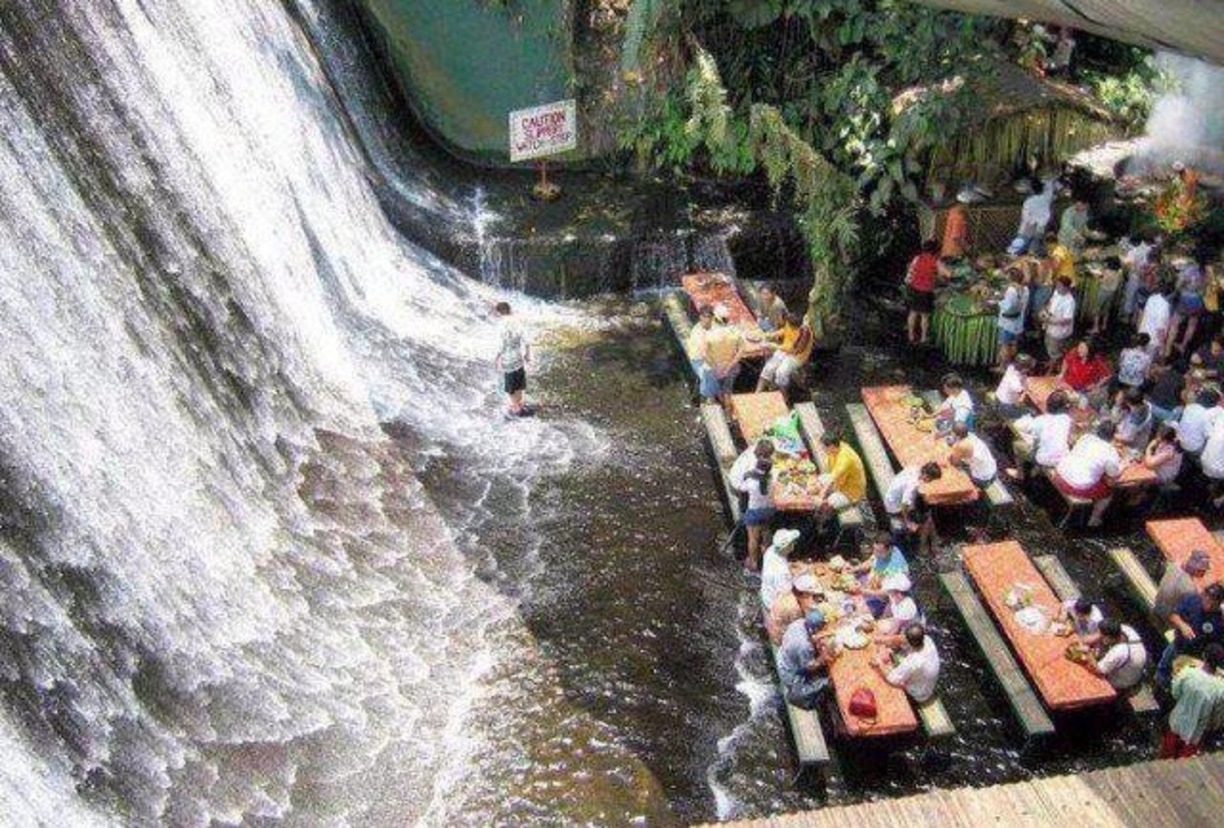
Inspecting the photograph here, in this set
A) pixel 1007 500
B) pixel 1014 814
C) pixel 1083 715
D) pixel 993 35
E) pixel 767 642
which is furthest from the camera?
pixel 993 35

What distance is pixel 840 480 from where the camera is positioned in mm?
11195

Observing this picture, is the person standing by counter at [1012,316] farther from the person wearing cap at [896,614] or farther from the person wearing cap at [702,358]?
the person wearing cap at [896,614]

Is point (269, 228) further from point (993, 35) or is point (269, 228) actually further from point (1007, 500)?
point (993, 35)

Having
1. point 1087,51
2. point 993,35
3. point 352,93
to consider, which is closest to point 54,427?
point 352,93

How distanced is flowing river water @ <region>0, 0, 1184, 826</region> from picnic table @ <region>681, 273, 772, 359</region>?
1278mm

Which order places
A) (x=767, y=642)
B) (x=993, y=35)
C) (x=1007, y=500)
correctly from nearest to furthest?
(x=767, y=642)
(x=1007, y=500)
(x=993, y=35)

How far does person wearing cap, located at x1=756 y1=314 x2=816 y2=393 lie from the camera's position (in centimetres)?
1323

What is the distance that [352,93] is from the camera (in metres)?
16.4

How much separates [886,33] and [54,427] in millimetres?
11562

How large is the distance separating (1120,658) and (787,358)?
530cm

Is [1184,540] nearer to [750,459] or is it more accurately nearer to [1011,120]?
[750,459]

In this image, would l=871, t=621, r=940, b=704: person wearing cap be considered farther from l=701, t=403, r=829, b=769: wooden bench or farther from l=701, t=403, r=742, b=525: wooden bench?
l=701, t=403, r=742, b=525: wooden bench

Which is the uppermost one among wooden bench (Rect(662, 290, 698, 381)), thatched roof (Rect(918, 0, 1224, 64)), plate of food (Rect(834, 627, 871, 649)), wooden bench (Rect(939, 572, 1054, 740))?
thatched roof (Rect(918, 0, 1224, 64))

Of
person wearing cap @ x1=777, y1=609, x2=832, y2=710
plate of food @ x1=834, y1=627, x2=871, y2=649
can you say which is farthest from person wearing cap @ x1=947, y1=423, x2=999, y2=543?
person wearing cap @ x1=777, y1=609, x2=832, y2=710
